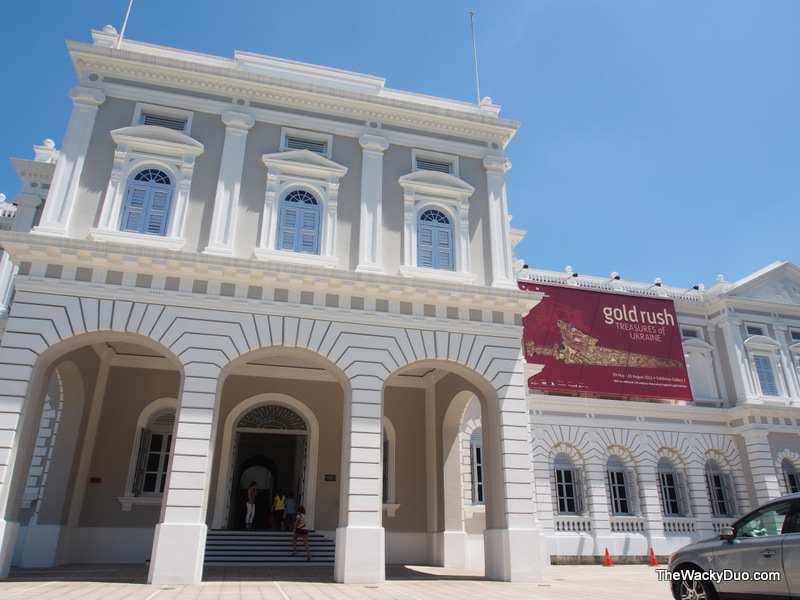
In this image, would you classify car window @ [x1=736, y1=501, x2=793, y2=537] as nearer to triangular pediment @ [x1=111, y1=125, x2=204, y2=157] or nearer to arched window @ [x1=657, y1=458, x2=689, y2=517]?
triangular pediment @ [x1=111, y1=125, x2=204, y2=157]

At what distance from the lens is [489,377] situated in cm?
1301

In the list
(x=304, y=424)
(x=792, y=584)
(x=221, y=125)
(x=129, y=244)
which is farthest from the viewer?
(x=304, y=424)

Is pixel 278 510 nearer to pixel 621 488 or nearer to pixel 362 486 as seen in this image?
pixel 362 486

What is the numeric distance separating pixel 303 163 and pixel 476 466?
36.3ft

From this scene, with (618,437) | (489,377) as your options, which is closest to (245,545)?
(489,377)

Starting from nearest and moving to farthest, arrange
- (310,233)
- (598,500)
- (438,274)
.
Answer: (310,233) < (438,274) < (598,500)

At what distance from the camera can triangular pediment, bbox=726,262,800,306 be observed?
26484 millimetres

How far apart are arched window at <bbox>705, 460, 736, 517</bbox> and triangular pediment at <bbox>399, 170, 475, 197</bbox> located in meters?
17.3

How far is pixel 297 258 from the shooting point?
13250 mm

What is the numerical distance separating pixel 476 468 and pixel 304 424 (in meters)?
5.98

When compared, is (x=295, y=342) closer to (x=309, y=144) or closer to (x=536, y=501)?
(x=309, y=144)

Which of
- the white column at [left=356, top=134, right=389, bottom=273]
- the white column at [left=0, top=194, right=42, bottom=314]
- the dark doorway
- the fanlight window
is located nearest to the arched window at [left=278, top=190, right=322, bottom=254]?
the white column at [left=356, top=134, right=389, bottom=273]

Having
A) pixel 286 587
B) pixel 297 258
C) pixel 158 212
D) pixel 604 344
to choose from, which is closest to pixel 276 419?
pixel 297 258

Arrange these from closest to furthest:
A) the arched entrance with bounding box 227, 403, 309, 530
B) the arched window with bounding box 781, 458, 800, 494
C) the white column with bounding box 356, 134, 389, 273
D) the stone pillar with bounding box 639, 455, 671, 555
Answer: the white column with bounding box 356, 134, 389, 273 → the arched entrance with bounding box 227, 403, 309, 530 → the stone pillar with bounding box 639, 455, 671, 555 → the arched window with bounding box 781, 458, 800, 494
